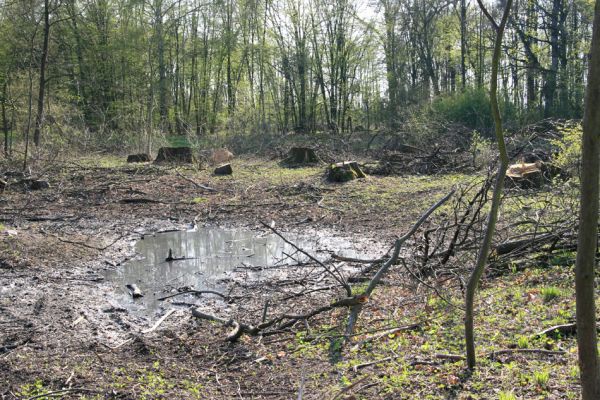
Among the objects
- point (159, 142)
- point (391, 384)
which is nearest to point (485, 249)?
point (391, 384)

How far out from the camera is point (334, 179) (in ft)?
50.8

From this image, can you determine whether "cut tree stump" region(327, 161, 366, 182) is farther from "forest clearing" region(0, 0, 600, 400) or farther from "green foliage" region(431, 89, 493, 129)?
"green foliage" region(431, 89, 493, 129)

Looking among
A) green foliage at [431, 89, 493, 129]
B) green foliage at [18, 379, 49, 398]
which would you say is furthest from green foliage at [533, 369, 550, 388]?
green foliage at [431, 89, 493, 129]

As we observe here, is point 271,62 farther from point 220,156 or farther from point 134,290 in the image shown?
point 134,290

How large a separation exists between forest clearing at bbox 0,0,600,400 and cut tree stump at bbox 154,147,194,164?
0.07 meters

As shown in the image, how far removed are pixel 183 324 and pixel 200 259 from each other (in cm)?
302

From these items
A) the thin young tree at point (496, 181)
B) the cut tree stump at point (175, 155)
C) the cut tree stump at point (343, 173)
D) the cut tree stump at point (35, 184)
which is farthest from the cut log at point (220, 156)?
the thin young tree at point (496, 181)

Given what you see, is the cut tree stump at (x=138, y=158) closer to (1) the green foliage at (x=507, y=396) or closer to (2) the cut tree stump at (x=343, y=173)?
(2) the cut tree stump at (x=343, y=173)

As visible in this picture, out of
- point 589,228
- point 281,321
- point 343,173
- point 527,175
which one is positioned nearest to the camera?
point 589,228

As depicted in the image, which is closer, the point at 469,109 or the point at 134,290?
the point at 134,290

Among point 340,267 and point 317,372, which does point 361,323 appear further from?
point 340,267

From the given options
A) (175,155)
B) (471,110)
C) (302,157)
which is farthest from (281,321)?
(471,110)

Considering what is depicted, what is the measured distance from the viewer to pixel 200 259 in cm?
898

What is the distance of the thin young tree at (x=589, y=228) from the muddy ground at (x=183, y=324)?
1.28 m
